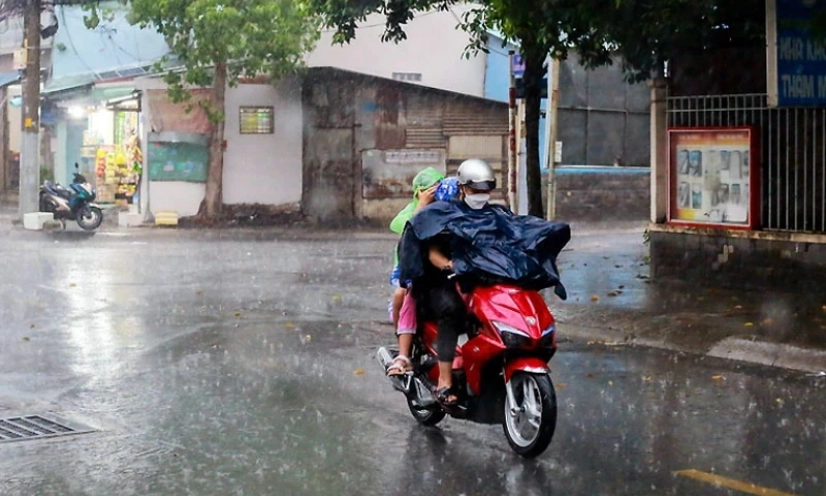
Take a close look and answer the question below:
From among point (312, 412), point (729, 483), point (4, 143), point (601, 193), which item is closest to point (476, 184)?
point (312, 412)

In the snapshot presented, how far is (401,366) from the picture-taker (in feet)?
25.2

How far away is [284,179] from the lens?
29.5m

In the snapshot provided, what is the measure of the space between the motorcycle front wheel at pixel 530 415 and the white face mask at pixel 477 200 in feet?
3.50

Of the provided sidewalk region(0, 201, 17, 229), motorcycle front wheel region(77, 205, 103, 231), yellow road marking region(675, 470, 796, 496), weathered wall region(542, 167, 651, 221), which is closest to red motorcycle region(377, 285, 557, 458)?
yellow road marking region(675, 470, 796, 496)

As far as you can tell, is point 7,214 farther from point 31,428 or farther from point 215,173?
point 31,428

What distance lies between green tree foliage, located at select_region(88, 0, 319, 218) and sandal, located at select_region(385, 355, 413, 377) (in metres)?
19.2

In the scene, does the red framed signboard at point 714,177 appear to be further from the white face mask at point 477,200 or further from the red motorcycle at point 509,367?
the red motorcycle at point 509,367

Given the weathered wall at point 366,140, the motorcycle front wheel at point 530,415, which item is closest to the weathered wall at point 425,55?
the weathered wall at point 366,140

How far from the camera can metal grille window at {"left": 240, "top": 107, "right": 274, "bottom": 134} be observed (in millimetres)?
29531

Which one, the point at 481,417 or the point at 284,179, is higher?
the point at 284,179

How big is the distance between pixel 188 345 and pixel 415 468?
4972mm

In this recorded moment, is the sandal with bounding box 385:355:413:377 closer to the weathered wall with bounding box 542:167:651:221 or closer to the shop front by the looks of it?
the weathered wall with bounding box 542:167:651:221

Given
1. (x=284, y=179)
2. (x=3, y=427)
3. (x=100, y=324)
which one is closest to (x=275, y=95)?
(x=284, y=179)

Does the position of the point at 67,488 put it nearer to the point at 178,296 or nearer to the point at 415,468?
the point at 415,468
